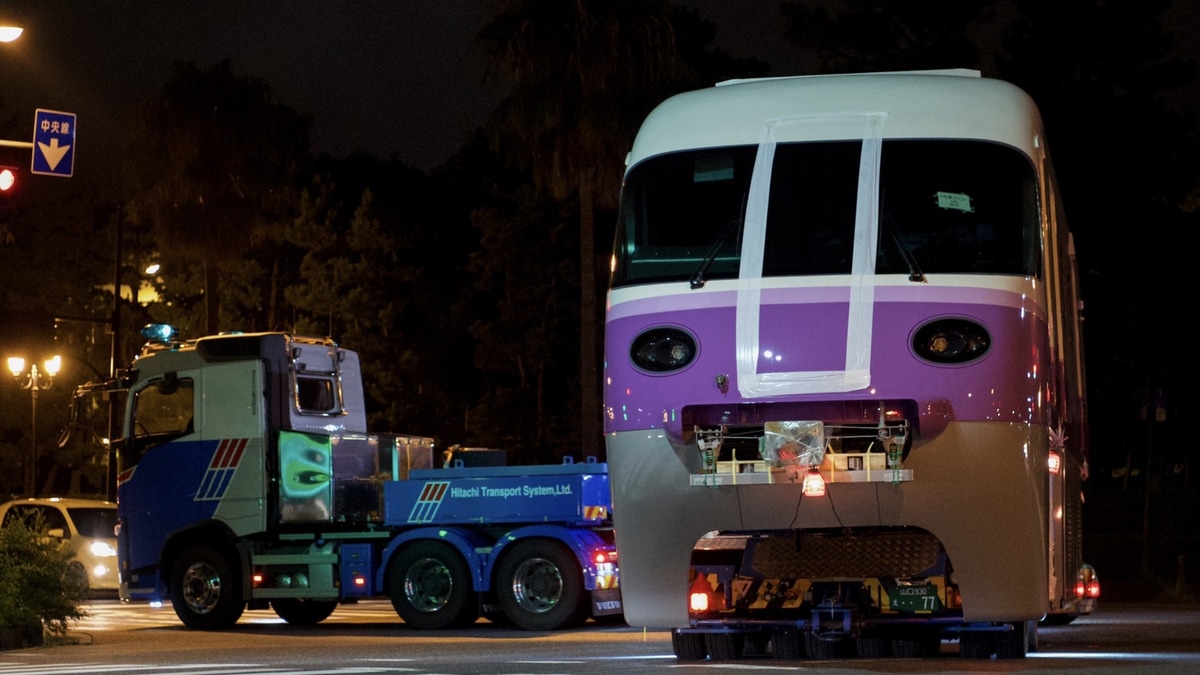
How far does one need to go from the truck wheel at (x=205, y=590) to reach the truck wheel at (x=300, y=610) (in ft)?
4.00

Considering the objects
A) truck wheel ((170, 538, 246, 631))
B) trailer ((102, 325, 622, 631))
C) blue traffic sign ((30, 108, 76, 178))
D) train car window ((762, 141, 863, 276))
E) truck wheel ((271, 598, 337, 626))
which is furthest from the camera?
truck wheel ((271, 598, 337, 626))

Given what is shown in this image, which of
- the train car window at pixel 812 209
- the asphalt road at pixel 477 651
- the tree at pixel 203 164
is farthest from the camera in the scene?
the tree at pixel 203 164

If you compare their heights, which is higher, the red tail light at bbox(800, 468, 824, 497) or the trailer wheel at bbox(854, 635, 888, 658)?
the red tail light at bbox(800, 468, 824, 497)

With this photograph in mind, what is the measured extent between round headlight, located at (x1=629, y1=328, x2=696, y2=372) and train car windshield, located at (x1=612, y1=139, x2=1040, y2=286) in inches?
15.2

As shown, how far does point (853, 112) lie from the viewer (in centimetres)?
1180

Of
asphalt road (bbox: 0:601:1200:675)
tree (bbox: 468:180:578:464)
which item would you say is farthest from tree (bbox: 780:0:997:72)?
asphalt road (bbox: 0:601:1200:675)

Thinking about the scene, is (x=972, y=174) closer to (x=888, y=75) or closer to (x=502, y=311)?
(x=888, y=75)

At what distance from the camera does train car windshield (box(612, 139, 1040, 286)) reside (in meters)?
11.3

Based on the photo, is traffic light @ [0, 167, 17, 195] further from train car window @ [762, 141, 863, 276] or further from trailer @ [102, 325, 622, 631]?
train car window @ [762, 141, 863, 276]

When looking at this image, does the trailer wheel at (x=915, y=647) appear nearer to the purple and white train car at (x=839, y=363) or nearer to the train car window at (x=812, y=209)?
the purple and white train car at (x=839, y=363)

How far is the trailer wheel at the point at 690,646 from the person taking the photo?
13.1 metres

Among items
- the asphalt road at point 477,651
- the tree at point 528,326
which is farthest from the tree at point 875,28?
the asphalt road at point 477,651

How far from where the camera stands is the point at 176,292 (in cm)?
5453

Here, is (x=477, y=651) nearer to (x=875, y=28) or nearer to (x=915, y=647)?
(x=915, y=647)
